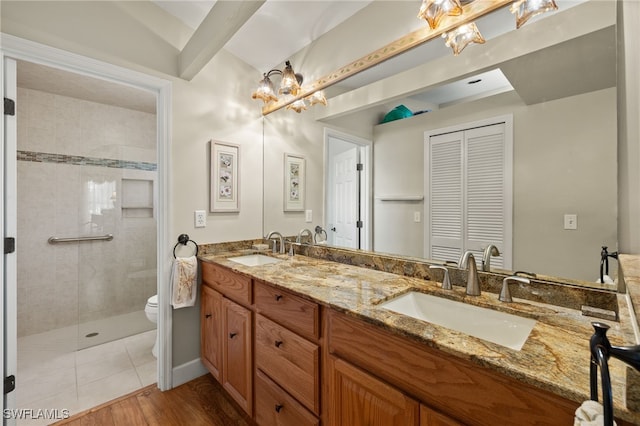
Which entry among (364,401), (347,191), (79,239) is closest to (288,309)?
(364,401)

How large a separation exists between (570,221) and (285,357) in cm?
125

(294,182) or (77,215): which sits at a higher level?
(294,182)

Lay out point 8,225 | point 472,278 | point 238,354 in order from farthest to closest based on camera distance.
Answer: point 238,354, point 8,225, point 472,278

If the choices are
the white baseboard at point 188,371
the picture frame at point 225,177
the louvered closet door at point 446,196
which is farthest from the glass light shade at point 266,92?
the white baseboard at point 188,371

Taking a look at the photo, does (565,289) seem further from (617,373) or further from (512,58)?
(512,58)

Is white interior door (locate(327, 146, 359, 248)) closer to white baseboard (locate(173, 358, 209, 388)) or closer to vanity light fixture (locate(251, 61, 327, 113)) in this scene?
vanity light fixture (locate(251, 61, 327, 113))

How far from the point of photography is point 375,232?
158cm

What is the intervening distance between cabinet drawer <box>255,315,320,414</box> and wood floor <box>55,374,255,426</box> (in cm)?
56

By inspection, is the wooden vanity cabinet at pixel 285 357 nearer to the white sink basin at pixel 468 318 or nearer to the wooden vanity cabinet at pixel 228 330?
the wooden vanity cabinet at pixel 228 330

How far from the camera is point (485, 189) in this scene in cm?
115

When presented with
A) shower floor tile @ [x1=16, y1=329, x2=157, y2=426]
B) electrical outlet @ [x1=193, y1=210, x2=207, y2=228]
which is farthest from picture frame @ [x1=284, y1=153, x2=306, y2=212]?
shower floor tile @ [x1=16, y1=329, x2=157, y2=426]

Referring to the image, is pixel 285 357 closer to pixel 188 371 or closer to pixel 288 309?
pixel 288 309

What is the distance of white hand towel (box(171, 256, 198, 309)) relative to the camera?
1.85 meters

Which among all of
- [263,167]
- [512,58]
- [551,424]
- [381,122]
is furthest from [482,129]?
[263,167]
